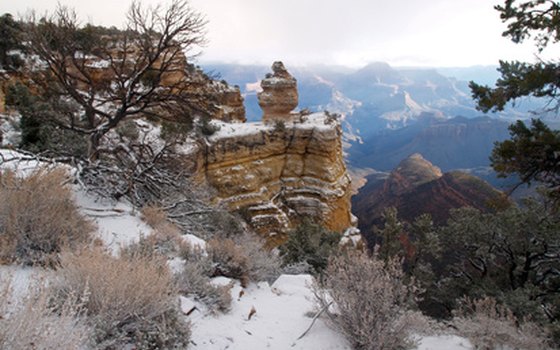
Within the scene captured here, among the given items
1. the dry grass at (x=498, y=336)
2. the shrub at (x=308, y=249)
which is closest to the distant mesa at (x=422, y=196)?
the shrub at (x=308, y=249)

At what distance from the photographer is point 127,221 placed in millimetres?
5543

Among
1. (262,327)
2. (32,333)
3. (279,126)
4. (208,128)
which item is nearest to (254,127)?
(279,126)

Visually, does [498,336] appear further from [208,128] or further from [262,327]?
[208,128]

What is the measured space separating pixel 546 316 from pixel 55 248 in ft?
30.0

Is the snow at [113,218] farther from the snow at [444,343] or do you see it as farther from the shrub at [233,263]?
the snow at [444,343]

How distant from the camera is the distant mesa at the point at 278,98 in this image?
23141 mm

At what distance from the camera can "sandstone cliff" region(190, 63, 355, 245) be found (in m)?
19.4

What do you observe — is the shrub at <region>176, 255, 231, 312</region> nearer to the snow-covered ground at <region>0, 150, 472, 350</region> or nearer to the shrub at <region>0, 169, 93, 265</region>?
the snow-covered ground at <region>0, 150, 472, 350</region>

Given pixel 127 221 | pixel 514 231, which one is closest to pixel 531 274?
pixel 514 231

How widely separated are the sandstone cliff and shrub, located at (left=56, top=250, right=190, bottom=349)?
16380 millimetres

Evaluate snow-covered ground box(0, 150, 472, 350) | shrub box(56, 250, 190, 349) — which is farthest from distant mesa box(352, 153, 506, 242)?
shrub box(56, 250, 190, 349)

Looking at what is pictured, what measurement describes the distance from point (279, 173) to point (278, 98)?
590cm

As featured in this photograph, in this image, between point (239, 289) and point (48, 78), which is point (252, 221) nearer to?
point (48, 78)

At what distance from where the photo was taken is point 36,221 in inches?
130
